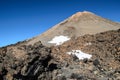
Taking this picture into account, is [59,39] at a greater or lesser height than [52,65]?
greater

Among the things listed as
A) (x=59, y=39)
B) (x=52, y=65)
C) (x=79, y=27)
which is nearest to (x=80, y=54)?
(x=52, y=65)

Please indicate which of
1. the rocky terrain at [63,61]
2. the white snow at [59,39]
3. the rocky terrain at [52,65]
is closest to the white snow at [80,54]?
the rocky terrain at [63,61]

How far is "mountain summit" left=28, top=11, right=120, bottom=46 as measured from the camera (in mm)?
74512

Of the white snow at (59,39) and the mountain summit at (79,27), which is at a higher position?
the mountain summit at (79,27)

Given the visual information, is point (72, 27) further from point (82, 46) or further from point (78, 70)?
point (78, 70)

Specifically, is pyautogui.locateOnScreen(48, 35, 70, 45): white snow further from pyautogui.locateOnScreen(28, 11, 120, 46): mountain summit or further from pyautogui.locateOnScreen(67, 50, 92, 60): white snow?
pyautogui.locateOnScreen(67, 50, 92, 60): white snow

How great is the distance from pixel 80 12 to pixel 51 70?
62.7m

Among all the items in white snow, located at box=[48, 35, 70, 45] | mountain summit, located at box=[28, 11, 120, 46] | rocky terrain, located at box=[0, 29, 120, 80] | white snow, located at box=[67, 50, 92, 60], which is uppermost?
mountain summit, located at box=[28, 11, 120, 46]

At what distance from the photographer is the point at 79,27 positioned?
7981 cm

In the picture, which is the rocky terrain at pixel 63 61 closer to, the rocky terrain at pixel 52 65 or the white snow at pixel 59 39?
the rocky terrain at pixel 52 65

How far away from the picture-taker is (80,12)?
9319 centimetres

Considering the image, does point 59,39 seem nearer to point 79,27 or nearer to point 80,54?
point 79,27

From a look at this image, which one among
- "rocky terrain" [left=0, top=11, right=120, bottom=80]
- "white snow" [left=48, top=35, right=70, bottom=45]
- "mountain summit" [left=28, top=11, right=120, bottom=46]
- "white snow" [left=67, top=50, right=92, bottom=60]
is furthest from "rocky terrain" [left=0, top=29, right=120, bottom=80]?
"mountain summit" [left=28, top=11, right=120, bottom=46]

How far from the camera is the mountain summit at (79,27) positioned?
244 feet
